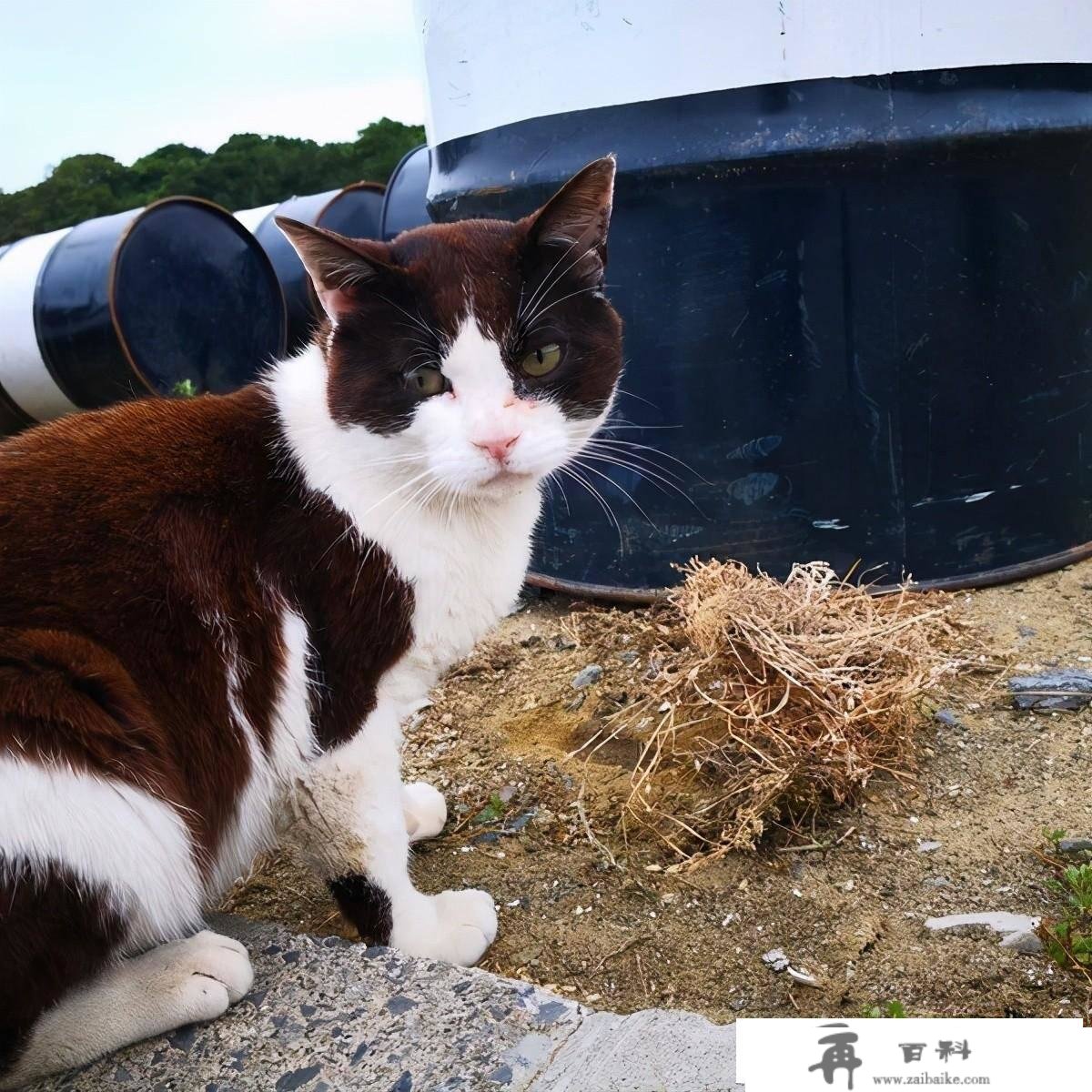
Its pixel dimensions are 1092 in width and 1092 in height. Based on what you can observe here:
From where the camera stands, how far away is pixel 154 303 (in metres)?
5.81

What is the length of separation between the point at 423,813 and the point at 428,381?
1.03 metres

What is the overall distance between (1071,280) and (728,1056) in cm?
266

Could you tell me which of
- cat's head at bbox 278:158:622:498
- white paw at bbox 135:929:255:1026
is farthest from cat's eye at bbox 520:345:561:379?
white paw at bbox 135:929:255:1026

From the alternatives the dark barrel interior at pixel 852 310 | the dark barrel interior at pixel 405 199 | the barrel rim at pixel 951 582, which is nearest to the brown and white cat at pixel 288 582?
the dark barrel interior at pixel 852 310

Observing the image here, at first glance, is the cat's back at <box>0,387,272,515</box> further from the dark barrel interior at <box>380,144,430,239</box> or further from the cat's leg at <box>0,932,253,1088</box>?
the dark barrel interior at <box>380,144,430,239</box>

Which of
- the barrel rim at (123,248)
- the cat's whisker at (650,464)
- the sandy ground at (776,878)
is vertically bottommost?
the sandy ground at (776,878)

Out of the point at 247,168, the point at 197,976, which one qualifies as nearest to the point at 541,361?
the point at 197,976

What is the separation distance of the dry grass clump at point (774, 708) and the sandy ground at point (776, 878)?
3.0 inches

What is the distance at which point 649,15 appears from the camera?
2.86 metres

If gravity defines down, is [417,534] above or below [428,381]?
below

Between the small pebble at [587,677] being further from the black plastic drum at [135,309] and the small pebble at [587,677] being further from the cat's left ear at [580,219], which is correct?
the black plastic drum at [135,309]

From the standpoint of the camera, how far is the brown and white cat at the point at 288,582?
159cm

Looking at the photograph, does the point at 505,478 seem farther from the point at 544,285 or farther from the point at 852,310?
the point at 852,310

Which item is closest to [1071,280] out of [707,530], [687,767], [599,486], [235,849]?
[707,530]
